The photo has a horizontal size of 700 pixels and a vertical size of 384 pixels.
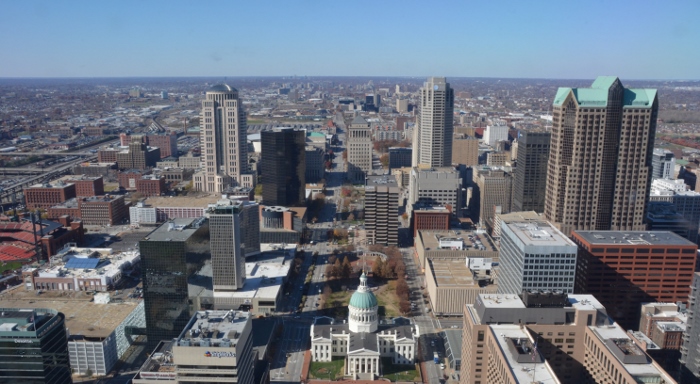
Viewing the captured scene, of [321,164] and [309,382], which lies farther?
[321,164]

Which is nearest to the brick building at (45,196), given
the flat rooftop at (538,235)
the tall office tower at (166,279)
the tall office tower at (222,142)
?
the tall office tower at (222,142)

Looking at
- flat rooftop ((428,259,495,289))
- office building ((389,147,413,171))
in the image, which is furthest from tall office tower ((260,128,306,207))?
office building ((389,147,413,171))

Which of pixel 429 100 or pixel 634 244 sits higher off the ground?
pixel 429 100

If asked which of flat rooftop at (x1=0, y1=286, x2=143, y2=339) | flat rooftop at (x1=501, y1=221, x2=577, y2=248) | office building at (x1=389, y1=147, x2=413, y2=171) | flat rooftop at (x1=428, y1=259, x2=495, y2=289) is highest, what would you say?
flat rooftop at (x1=501, y1=221, x2=577, y2=248)

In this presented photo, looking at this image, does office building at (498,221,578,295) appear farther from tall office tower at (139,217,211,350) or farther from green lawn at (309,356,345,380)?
tall office tower at (139,217,211,350)

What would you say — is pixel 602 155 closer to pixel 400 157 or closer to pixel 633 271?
pixel 633 271

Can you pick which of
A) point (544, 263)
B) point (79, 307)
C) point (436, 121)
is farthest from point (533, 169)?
point (79, 307)

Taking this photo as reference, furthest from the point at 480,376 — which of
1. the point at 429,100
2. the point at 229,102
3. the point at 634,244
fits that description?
the point at 229,102

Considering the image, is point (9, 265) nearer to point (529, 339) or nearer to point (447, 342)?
point (447, 342)
